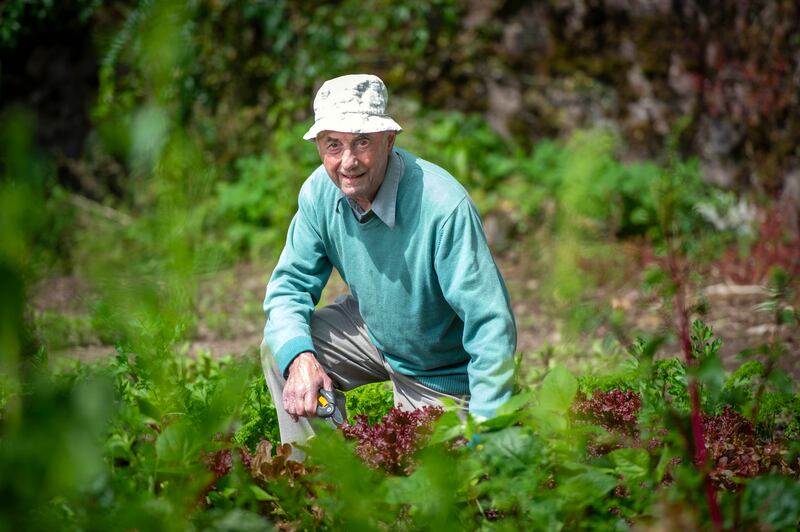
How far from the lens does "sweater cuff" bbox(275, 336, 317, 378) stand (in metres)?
2.82

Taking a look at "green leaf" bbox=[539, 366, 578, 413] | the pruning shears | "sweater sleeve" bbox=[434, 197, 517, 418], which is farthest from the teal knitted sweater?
"green leaf" bbox=[539, 366, 578, 413]

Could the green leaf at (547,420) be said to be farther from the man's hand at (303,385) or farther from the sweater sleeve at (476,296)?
the man's hand at (303,385)

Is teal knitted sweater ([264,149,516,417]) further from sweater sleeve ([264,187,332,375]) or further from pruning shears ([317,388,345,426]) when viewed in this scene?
pruning shears ([317,388,345,426])

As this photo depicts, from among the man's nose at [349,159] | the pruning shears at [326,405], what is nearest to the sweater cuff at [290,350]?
the pruning shears at [326,405]

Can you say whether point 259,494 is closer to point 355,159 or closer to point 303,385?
point 303,385

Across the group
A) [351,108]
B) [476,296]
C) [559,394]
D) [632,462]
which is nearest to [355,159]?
[351,108]

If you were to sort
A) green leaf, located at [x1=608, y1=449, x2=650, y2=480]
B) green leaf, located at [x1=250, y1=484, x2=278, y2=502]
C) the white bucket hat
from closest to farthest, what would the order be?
green leaf, located at [x1=608, y1=449, x2=650, y2=480], green leaf, located at [x1=250, y1=484, x2=278, y2=502], the white bucket hat

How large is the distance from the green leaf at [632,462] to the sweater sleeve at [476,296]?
0.49m

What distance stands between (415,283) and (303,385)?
17.4 inches

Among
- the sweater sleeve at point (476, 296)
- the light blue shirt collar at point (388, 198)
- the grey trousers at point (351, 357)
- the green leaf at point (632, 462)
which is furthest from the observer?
the grey trousers at point (351, 357)

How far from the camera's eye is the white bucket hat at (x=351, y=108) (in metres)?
2.66

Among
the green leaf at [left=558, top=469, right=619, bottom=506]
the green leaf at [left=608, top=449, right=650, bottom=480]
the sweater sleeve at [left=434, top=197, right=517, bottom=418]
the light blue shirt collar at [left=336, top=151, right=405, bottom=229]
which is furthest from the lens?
the light blue shirt collar at [left=336, top=151, right=405, bottom=229]

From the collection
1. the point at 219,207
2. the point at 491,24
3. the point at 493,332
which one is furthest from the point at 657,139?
the point at 493,332

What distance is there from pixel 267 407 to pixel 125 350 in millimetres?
657
